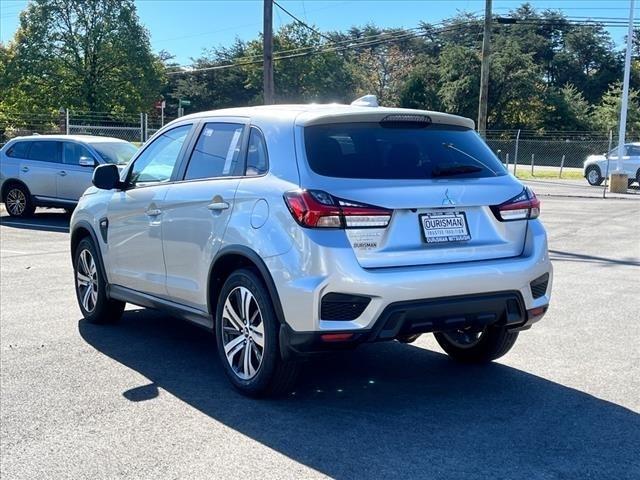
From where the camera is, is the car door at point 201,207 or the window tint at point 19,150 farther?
the window tint at point 19,150

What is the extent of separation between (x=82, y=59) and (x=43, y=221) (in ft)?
143

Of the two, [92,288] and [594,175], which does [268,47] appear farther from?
[594,175]

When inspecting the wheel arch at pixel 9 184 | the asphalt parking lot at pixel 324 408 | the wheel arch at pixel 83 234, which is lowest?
the asphalt parking lot at pixel 324 408

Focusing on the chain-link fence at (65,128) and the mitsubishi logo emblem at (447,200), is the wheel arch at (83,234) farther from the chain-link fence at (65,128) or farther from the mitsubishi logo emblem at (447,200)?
the chain-link fence at (65,128)

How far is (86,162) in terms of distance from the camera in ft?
47.8

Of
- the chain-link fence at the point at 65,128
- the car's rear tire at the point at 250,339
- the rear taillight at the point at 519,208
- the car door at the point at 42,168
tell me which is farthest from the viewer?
the chain-link fence at the point at 65,128

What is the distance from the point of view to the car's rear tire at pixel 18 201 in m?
16.0

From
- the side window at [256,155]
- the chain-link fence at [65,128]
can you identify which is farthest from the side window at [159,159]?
the chain-link fence at [65,128]

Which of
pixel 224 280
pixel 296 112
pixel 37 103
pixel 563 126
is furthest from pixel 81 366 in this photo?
pixel 563 126

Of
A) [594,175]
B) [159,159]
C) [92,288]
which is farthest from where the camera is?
[594,175]

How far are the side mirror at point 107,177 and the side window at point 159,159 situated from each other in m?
0.12

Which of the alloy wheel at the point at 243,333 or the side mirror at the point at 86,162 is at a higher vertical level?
the side mirror at the point at 86,162

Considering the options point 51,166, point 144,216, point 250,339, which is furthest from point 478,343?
point 51,166

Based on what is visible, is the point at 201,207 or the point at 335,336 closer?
the point at 335,336
